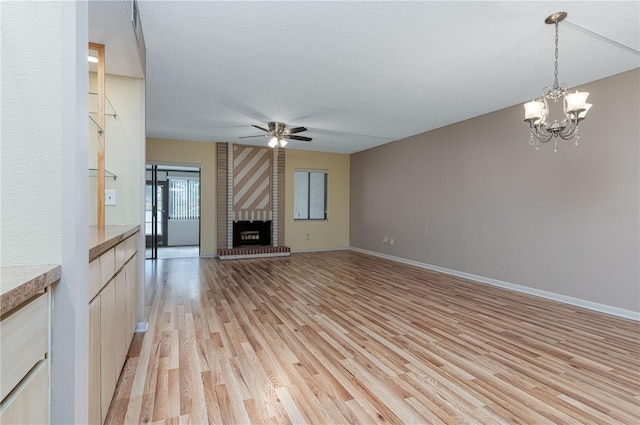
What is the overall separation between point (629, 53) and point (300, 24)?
3.17 meters

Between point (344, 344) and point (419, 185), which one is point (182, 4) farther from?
point (419, 185)

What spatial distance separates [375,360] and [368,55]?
2.72m

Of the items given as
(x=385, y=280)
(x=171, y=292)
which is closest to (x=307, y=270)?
(x=385, y=280)

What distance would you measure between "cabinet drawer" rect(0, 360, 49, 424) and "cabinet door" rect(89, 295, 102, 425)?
427mm

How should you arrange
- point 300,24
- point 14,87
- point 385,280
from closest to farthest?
point 14,87 → point 300,24 → point 385,280

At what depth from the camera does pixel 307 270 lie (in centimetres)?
558

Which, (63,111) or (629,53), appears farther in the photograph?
(629,53)

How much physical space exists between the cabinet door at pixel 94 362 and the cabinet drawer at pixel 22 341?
45 cm

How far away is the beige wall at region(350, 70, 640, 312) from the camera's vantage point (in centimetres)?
331

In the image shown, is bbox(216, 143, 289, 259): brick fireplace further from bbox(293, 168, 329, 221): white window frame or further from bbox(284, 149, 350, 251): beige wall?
bbox(293, 168, 329, 221): white window frame

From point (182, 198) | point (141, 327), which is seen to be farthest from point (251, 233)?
point (141, 327)

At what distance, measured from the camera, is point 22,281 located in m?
0.66

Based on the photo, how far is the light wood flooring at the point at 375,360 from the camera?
5.62ft

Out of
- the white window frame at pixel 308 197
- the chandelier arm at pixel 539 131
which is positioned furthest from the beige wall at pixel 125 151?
the white window frame at pixel 308 197
